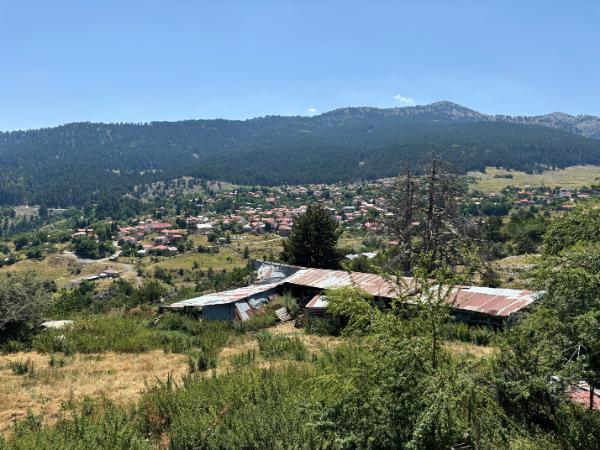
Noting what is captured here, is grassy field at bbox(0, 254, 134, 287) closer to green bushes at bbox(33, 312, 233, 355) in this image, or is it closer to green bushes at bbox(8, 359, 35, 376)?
green bushes at bbox(33, 312, 233, 355)

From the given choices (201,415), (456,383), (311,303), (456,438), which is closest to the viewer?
(456,383)

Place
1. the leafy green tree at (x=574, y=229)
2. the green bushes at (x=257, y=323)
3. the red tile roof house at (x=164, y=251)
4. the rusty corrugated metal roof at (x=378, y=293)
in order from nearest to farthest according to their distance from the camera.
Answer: the leafy green tree at (x=574, y=229), the rusty corrugated metal roof at (x=378, y=293), the green bushes at (x=257, y=323), the red tile roof house at (x=164, y=251)

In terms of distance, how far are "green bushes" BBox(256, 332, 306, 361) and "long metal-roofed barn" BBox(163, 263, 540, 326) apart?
174 cm

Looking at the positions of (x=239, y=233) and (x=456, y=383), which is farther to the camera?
(x=239, y=233)

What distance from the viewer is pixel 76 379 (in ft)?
37.6

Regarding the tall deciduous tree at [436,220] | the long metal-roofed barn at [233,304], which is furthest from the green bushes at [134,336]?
the tall deciduous tree at [436,220]

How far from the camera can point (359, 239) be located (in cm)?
9988

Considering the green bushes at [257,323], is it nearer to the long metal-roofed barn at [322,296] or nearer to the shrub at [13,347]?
the long metal-roofed barn at [322,296]

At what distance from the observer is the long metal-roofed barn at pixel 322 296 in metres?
15.9

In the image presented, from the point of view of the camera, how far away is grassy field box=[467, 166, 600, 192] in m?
162

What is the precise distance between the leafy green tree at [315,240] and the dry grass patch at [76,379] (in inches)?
597

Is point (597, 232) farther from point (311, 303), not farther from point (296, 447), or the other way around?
point (311, 303)

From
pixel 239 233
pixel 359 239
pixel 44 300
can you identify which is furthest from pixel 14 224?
pixel 44 300

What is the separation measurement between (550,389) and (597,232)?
346 centimetres
